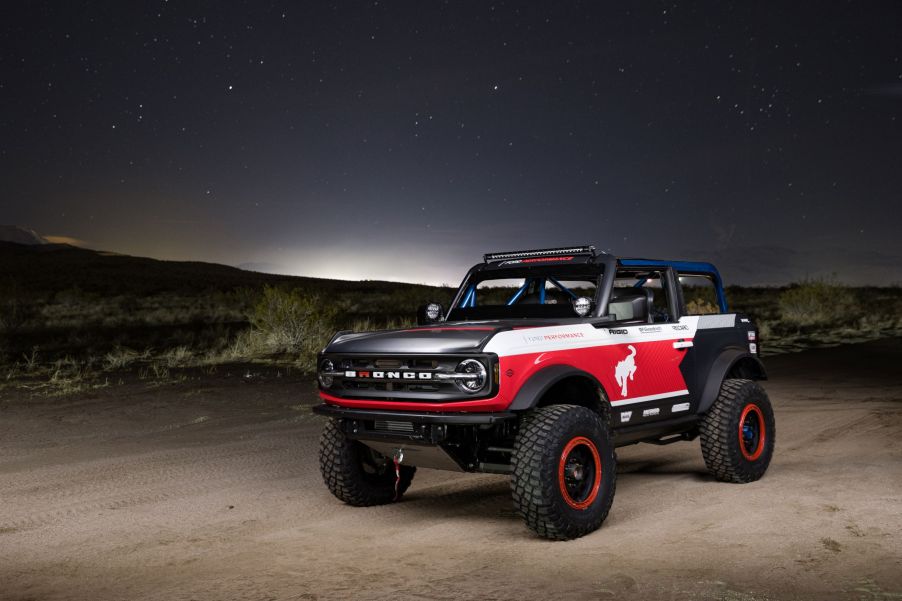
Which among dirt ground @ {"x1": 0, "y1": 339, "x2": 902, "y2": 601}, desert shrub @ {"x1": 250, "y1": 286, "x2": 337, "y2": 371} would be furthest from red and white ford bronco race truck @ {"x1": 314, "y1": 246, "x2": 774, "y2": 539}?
desert shrub @ {"x1": 250, "y1": 286, "x2": 337, "y2": 371}

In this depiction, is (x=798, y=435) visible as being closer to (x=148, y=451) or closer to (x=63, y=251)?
(x=148, y=451)

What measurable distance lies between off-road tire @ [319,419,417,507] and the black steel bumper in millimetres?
607

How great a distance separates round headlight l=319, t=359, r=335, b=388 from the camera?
7635mm

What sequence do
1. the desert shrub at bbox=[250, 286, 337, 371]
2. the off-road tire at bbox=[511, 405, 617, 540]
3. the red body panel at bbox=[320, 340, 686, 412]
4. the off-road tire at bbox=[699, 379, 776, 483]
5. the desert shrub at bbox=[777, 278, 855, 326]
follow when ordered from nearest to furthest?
the off-road tire at bbox=[511, 405, 617, 540] < the red body panel at bbox=[320, 340, 686, 412] < the off-road tire at bbox=[699, 379, 776, 483] < the desert shrub at bbox=[250, 286, 337, 371] < the desert shrub at bbox=[777, 278, 855, 326]

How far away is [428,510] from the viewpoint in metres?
8.10

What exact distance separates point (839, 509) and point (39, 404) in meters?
12.5

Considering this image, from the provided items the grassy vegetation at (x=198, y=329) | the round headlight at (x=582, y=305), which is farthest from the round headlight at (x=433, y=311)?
the grassy vegetation at (x=198, y=329)

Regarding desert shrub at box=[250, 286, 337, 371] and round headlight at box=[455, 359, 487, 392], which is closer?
round headlight at box=[455, 359, 487, 392]

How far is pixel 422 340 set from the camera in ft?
22.9

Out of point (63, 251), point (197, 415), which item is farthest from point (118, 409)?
point (63, 251)

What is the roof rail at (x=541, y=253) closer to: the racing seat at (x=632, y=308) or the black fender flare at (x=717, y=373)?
the racing seat at (x=632, y=308)

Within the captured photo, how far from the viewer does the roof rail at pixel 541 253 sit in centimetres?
820

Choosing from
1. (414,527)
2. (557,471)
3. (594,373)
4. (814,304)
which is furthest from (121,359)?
(814,304)

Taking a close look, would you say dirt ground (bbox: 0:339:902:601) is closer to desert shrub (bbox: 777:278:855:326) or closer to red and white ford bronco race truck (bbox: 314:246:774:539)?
red and white ford bronco race truck (bbox: 314:246:774:539)
